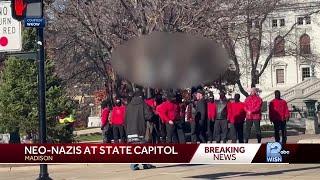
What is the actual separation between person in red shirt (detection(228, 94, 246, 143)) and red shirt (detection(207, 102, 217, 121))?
0.50 metres

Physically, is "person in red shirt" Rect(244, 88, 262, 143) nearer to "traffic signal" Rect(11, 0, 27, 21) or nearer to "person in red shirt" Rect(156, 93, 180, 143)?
"person in red shirt" Rect(156, 93, 180, 143)

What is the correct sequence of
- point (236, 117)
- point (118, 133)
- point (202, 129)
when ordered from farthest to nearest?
1. point (118, 133)
2. point (202, 129)
3. point (236, 117)

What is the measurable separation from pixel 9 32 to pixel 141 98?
4.63 metres

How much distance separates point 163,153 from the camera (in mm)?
11578

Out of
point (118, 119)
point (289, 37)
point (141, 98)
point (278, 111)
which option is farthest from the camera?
point (289, 37)

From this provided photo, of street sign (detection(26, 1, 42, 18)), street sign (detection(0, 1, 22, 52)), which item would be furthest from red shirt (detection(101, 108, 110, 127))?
street sign (detection(0, 1, 22, 52))

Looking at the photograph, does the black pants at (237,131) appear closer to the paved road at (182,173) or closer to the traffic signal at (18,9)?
the paved road at (182,173)

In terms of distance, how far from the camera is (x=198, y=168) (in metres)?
15.6

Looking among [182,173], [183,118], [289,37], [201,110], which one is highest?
[289,37]

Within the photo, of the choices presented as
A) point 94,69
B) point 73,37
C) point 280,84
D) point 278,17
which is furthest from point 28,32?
point 280,84

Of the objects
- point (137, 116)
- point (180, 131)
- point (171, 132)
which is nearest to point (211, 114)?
point (180, 131)

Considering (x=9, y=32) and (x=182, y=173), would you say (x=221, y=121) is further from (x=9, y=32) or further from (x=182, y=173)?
(x=9, y=32)

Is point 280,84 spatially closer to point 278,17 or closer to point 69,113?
point 278,17

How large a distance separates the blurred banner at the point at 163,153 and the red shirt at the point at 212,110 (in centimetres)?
704
